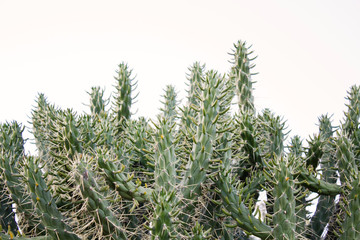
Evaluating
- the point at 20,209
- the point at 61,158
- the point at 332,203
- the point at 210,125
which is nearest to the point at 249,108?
the point at 332,203

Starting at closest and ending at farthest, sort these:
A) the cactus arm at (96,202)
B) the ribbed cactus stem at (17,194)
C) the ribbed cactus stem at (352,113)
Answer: the cactus arm at (96,202) → the ribbed cactus stem at (17,194) → the ribbed cactus stem at (352,113)

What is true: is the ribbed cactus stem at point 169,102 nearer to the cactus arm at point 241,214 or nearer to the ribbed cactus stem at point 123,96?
the ribbed cactus stem at point 123,96

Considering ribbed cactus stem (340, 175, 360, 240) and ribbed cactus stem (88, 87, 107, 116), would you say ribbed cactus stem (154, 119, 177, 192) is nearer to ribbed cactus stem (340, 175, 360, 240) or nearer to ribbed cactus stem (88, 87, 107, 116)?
ribbed cactus stem (340, 175, 360, 240)

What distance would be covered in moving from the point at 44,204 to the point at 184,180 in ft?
3.59

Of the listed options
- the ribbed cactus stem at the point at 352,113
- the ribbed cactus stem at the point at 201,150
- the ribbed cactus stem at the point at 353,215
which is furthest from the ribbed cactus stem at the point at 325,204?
the ribbed cactus stem at the point at 201,150

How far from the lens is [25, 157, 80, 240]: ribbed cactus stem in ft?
11.8

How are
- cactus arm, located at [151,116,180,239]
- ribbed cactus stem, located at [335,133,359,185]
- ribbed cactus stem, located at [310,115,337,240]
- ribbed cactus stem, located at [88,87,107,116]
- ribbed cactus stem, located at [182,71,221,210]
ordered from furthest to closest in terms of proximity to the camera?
1. ribbed cactus stem, located at [88,87,107,116]
2. ribbed cactus stem, located at [310,115,337,240]
3. ribbed cactus stem, located at [335,133,359,185]
4. ribbed cactus stem, located at [182,71,221,210]
5. cactus arm, located at [151,116,180,239]

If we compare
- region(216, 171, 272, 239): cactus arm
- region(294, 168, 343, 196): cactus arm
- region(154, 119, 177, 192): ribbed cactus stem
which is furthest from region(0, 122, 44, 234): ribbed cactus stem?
region(294, 168, 343, 196): cactus arm

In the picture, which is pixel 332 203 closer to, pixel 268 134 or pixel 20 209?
pixel 268 134

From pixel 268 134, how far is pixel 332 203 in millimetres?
929

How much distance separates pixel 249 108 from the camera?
5371mm

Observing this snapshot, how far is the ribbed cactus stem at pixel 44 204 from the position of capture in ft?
11.8

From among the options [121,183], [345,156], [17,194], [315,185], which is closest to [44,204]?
[17,194]

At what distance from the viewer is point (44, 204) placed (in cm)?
362
